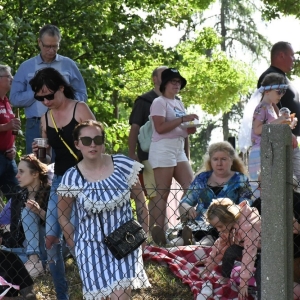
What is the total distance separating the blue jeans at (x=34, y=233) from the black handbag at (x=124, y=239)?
49.1 inches

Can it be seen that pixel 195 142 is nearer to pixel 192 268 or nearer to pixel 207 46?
pixel 207 46

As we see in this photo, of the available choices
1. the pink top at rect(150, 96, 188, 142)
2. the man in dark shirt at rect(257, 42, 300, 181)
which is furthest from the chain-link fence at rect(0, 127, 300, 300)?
the man in dark shirt at rect(257, 42, 300, 181)

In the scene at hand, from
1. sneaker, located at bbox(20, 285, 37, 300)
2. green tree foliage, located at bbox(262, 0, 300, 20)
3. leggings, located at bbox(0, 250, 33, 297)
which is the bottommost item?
sneaker, located at bbox(20, 285, 37, 300)

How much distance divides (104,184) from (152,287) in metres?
1.43

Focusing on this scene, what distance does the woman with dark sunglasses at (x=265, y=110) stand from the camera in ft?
25.8

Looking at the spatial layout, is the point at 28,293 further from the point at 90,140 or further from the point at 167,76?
the point at 167,76

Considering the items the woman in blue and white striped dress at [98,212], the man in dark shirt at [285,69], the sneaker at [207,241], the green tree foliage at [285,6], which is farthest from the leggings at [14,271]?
the green tree foliage at [285,6]

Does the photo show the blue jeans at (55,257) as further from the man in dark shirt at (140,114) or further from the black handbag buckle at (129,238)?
the man in dark shirt at (140,114)

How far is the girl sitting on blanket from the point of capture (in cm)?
638

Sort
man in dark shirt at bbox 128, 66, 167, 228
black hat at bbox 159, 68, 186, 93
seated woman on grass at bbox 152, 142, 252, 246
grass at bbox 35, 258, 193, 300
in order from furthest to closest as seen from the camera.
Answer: man in dark shirt at bbox 128, 66, 167, 228 → black hat at bbox 159, 68, 186, 93 → seated woman on grass at bbox 152, 142, 252, 246 → grass at bbox 35, 258, 193, 300

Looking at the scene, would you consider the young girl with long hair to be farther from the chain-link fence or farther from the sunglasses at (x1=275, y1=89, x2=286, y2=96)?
the sunglasses at (x1=275, y1=89, x2=286, y2=96)

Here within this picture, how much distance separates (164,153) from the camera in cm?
841

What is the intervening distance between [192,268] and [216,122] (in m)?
28.0

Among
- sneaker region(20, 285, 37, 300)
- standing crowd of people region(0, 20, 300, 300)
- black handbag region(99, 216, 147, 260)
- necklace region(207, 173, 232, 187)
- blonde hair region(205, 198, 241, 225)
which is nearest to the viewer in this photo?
black handbag region(99, 216, 147, 260)
